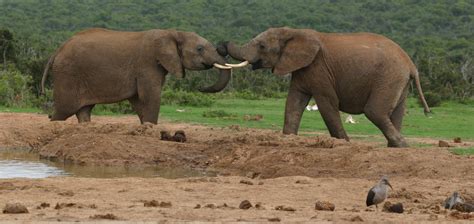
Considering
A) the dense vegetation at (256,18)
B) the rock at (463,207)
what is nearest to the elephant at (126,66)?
the rock at (463,207)

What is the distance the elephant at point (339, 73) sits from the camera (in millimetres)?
15984

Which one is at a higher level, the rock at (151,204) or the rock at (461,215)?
the rock at (461,215)

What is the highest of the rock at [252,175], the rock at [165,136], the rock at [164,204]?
the rock at [164,204]

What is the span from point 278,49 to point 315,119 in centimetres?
578

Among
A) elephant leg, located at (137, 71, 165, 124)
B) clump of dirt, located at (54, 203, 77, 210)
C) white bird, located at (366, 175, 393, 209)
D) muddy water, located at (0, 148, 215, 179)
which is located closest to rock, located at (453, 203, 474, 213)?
white bird, located at (366, 175, 393, 209)

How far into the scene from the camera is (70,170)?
13820mm

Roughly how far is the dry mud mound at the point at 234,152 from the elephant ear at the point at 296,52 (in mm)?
1235

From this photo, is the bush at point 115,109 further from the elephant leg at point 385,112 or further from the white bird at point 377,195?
the white bird at point 377,195

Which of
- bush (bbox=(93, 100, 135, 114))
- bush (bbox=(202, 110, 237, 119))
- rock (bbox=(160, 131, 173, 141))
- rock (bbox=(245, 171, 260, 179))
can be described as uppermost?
rock (bbox=(245, 171, 260, 179))

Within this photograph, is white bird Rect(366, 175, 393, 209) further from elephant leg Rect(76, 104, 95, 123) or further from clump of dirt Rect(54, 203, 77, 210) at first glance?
elephant leg Rect(76, 104, 95, 123)

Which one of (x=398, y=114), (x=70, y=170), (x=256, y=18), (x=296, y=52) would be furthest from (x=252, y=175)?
(x=256, y=18)

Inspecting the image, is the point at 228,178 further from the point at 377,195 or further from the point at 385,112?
the point at 385,112

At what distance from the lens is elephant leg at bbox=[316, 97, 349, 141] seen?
16000mm

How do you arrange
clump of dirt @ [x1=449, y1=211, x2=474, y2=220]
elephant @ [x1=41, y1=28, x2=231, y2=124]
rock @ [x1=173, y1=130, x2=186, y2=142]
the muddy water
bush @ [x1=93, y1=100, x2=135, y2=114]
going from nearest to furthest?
clump of dirt @ [x1=449, y1=211, x2=474, y2=220] → the muddy water → rock @ [x1=173, y1=130, x2=186, y2=142] → elephant @ [x1=41, y1=28, x2=231, y2=124] → bush @ [x1=93, y1=100, x2=135, y2=114]
